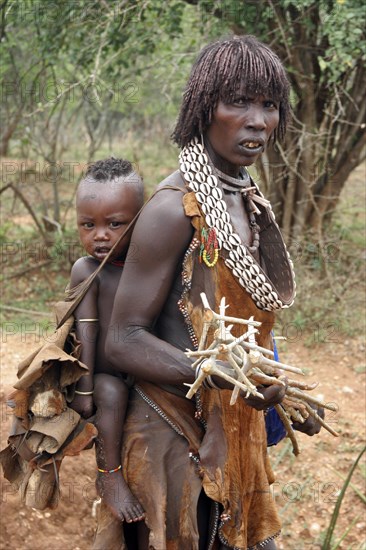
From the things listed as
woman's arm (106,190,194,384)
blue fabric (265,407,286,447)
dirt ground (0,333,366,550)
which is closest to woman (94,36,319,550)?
woman's arm (106,190,194,384)

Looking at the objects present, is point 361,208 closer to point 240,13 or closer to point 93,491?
point 240,13

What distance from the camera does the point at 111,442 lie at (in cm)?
207

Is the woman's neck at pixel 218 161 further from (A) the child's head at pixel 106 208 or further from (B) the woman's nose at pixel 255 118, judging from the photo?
(A) the child's head at pixel 106 208

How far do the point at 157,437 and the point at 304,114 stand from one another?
508 cm

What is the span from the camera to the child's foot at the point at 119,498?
2.04m

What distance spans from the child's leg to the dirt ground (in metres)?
1.46

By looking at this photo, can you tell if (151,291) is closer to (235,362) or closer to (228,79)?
(235,362)

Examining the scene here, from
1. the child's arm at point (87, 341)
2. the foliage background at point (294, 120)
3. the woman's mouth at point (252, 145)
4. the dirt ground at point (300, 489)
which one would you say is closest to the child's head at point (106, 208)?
the child's arm at point (87, 341)

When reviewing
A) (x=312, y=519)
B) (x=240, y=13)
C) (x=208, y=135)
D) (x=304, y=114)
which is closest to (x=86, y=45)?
(x=240, y=13)

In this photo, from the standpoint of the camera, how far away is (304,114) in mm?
6688

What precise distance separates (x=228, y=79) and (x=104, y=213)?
510 millimetres

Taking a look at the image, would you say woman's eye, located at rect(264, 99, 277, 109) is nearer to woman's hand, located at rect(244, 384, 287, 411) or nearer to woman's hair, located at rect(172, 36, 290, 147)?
woman's hair, located at rect(172, 36, 290, 147)

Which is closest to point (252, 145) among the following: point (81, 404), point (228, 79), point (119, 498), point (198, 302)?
point (228, 79)

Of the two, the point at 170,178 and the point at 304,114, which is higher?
the point at 170,178
